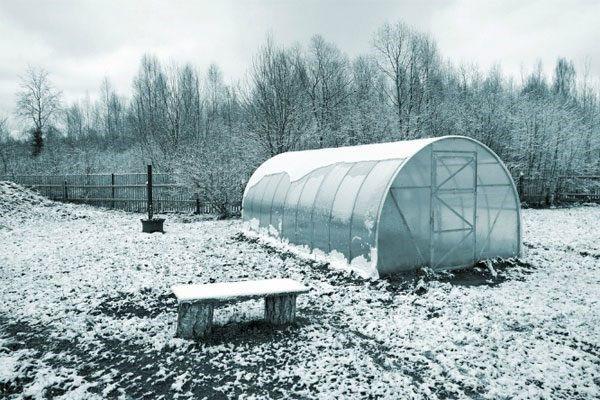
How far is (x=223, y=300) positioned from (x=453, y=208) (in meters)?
5.99

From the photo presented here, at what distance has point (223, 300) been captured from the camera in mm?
5965

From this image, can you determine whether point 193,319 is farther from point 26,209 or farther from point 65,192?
point 65,192

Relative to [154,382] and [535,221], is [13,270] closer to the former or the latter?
[154,382]

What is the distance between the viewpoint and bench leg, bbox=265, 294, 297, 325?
6422mm

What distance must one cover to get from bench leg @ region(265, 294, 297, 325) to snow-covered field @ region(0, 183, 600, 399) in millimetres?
221

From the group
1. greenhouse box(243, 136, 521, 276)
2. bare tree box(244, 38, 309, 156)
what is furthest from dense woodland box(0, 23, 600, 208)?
greenhouse box(243, 136, 521, 276)

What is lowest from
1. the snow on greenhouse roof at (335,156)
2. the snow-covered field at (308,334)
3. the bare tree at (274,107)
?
the snow-covered field at (308,334)

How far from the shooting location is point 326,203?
10.5 meters

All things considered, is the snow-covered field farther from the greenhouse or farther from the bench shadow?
the greenhouse

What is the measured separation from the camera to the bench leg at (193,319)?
5.92 metres

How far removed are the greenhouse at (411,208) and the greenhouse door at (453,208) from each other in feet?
0.07

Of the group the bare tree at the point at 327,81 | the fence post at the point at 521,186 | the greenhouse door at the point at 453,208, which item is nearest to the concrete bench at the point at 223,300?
the greenhouse door at the point at 453,208

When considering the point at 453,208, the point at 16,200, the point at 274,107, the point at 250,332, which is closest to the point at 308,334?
the point at 250,332

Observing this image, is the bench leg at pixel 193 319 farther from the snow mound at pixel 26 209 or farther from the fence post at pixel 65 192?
the fence post at pixel 65 192
